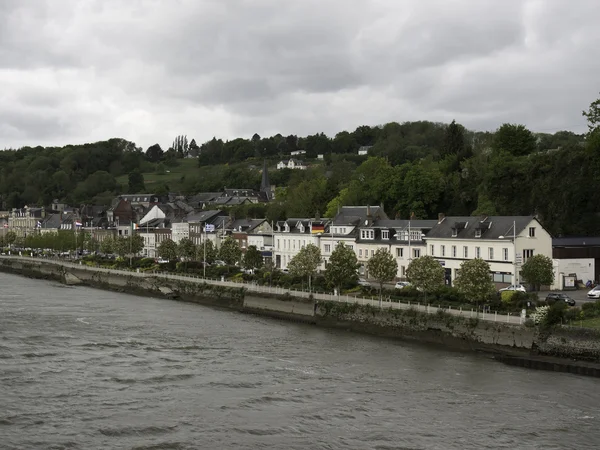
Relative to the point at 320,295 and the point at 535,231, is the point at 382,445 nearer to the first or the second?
the point at 320,295

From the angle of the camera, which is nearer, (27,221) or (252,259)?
(252,259)

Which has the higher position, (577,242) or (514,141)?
(514,141)

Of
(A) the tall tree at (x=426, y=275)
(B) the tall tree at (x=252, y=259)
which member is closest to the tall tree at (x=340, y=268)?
(A) the tall tree at (x=426, y=275)

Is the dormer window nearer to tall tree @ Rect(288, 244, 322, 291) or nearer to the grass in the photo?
tall tree @ Rect(288, 244, 322, 291)

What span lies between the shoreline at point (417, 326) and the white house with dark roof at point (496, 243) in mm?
9756

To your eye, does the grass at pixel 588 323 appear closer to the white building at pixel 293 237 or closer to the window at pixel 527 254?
the window at pixel 527 254

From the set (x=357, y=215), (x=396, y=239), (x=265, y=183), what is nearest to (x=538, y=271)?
(x=396, y=239)

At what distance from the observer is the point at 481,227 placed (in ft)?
207

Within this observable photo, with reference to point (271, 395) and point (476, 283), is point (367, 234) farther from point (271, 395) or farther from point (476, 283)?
point (271, 395)

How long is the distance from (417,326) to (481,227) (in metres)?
17.1

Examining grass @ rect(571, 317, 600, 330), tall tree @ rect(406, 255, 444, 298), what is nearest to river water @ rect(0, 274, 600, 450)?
grass @ rect(571, 317, 600, 330)

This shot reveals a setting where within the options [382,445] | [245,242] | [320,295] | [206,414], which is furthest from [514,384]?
[245,242]

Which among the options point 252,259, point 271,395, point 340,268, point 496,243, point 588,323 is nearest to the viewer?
point 271,395

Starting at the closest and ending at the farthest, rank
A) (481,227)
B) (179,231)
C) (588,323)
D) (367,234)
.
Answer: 1. (588,323)
2. (481,227)
3. (367,234)
4. (179,231)
